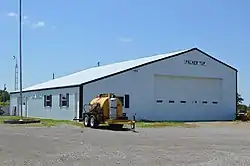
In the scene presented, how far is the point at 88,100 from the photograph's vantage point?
3944cm

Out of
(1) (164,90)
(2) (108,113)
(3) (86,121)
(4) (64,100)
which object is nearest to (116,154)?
(2) (108,113)

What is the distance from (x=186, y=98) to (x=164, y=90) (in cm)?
242

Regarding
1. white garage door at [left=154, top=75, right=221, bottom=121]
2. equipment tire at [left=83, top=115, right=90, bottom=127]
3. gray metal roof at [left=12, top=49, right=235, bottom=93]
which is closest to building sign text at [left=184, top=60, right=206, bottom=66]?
gray metal roof at [left=12, top=49, right=235, bottom=93]

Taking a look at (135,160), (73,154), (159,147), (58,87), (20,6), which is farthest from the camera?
(58,87)

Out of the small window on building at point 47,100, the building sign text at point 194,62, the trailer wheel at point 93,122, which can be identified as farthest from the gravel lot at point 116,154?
the small window on building at point 47,100

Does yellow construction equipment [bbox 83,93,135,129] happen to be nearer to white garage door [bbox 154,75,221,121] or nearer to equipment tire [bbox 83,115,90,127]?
equipment tire [bbox 83,115,90,127]

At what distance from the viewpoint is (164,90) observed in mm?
42562

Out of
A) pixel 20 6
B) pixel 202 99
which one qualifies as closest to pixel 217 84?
pixel 202 99

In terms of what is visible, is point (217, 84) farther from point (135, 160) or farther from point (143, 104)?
point (135, 160)

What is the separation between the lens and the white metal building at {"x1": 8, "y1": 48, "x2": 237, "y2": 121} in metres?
40.5

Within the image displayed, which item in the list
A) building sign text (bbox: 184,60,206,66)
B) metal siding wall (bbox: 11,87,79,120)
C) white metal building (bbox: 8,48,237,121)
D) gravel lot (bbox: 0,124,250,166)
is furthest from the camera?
building sign text (bbox: 184,60,206,66)

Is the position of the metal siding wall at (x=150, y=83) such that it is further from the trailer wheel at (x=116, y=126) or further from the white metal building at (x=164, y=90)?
the trailer wheel at (x=116, y=126)

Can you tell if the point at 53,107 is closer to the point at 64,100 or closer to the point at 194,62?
the point at 64,100

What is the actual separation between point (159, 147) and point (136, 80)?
2377cm
